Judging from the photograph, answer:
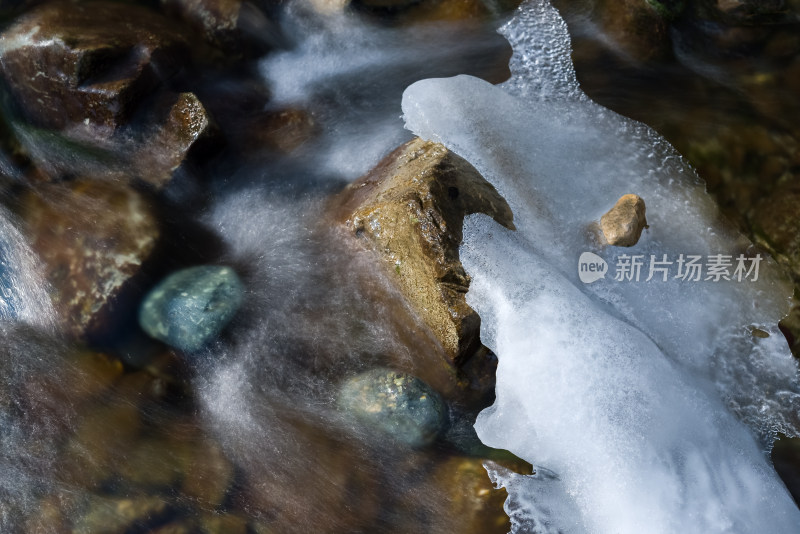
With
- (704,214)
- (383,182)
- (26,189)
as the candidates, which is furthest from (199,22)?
(704,214)

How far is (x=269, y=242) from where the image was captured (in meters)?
4.18

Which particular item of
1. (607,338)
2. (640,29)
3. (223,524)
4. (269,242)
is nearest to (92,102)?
(269,242)

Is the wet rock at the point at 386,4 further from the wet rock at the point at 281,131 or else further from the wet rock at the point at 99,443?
the wet rock at the point at 99,443

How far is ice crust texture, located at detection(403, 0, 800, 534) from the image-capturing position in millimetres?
3100

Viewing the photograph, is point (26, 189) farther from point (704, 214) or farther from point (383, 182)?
point (704, 214)

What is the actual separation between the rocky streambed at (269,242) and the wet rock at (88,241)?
16mm

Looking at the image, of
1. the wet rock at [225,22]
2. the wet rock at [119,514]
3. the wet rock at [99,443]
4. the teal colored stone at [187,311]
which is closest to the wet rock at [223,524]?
the wet rock at [119,514]

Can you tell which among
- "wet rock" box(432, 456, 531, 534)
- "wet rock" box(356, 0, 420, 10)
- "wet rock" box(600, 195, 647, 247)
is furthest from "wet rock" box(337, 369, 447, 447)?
"wet rock" box(356, 0, 420, 10)

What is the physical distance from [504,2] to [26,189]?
13.4 feet

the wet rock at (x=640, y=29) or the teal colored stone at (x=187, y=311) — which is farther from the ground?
the wet rock at (x=640, y=29)

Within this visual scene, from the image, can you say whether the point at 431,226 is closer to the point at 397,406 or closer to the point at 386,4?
the point at 397,406

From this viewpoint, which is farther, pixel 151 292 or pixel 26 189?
pixel 26 189

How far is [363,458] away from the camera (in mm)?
3379

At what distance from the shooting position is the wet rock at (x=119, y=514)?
314cm
